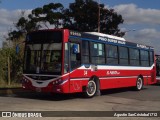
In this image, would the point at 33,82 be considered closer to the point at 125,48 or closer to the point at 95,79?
the point at 95,79

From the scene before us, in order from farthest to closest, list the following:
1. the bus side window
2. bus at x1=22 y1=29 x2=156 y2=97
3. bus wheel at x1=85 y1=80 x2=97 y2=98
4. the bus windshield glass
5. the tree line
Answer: the tree line
bus wheel at x1=85 y1=80 x2=97 y2=98
the bus side window
the bus windshield glass
bus at x1=22 y1=29 x2=156 y2=97

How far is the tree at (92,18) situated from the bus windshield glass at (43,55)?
39.8 meters

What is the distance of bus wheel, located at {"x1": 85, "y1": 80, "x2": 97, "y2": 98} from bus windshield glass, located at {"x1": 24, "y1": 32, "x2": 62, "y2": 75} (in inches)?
83.7

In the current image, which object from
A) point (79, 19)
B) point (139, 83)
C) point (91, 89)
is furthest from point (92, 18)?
point (91, 89)

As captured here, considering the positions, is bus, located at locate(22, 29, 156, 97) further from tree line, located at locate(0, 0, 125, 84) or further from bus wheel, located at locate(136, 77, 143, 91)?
tree line, located at locate(0, 0, 125, 84)

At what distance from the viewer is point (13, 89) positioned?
20219 millimetres

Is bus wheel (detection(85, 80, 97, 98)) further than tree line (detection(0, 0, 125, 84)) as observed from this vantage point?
No

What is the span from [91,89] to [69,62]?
2219mm

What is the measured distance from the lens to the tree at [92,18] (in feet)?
187

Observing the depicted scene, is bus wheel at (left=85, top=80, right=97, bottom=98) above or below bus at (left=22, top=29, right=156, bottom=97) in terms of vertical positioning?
below

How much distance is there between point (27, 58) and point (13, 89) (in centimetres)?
366

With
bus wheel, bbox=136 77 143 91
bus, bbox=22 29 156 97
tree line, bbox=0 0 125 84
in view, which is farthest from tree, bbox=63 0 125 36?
bus, bbox=22 29 156 97

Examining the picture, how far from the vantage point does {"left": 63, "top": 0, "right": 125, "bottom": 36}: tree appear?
57.1 meters

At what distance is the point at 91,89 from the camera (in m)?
17.6
